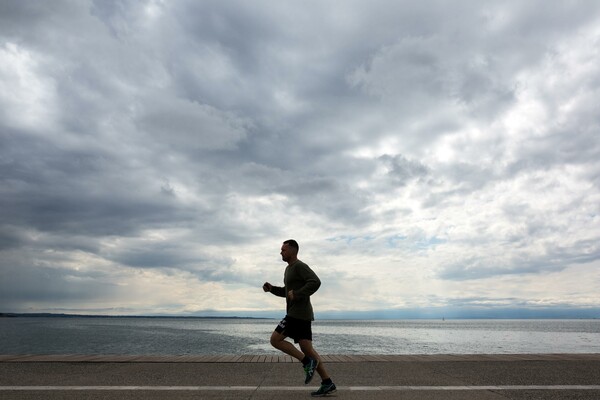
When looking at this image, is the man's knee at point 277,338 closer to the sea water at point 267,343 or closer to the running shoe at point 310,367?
the running shoe at point 310,367

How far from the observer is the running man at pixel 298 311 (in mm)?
5715

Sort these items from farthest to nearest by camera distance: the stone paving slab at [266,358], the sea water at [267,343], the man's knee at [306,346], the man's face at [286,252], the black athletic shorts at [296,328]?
the sea water at [267,343] < the stone paving slab at [266,358] < the man's face at [286,252] < the black athletic shorts at [296,328] < the man's knee at [306,346]

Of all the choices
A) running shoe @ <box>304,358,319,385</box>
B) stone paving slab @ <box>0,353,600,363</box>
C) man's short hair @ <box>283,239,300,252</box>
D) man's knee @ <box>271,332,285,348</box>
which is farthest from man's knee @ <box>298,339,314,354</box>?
stone paving slab @ <box>0,353,600,363</box>

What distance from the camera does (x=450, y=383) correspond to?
6.20m

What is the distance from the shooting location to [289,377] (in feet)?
22.2

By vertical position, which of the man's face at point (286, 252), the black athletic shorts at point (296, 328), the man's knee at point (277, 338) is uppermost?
the man's face at point (286, 252)

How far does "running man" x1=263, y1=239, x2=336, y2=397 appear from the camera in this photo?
571 cm

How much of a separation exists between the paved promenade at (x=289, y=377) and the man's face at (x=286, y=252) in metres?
1.67

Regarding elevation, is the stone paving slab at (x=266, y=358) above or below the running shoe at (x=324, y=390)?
above

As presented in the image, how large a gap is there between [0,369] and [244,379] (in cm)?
406

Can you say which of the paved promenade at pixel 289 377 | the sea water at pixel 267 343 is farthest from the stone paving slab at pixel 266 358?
the sea water at pixel 267 343

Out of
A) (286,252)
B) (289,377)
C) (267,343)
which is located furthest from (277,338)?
(267,343)

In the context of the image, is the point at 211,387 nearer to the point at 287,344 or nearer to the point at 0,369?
the point at 287,344

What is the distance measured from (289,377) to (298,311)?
154 centimetres
